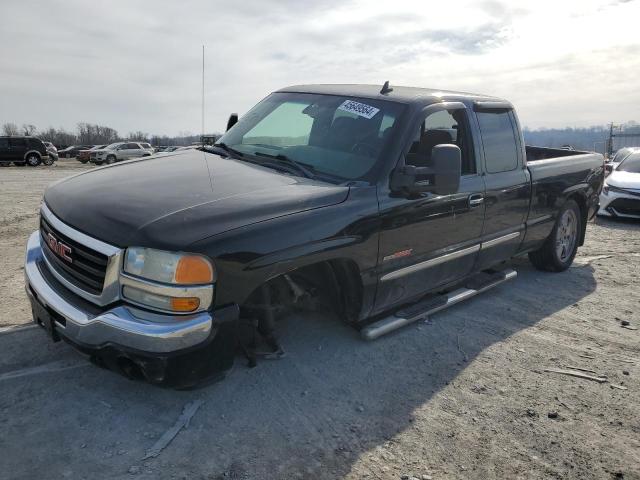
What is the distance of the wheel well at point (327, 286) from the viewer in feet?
10.5

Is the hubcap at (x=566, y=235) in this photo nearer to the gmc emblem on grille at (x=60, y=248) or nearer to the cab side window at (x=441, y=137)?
the cab side window at (x=441, y=137)

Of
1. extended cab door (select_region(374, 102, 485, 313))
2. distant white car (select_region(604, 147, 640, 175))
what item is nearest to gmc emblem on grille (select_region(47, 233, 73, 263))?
extended cab door (select_region(374, 102, 485, 313))

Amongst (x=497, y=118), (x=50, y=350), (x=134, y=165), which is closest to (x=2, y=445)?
(x=50, y=350)

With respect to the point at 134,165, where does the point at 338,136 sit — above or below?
above

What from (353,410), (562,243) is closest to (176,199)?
(353,410)

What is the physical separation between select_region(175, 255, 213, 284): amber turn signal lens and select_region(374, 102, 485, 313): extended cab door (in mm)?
1304

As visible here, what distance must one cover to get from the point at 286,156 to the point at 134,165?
3.68 feet

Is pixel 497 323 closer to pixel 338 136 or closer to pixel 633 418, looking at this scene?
pixel 633 418

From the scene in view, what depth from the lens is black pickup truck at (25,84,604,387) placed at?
244 centimetres

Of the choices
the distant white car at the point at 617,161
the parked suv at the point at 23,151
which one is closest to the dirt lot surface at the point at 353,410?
the distant white car at the point at 617,161

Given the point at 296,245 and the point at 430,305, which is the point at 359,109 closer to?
the point at 296,245

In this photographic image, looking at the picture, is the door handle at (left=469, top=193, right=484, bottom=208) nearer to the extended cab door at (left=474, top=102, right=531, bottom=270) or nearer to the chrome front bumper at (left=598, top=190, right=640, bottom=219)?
the extended cab door at (left=474, top=102, right=531, bottom=270)

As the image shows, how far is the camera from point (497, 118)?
15.0ft

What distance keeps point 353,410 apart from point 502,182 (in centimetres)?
255
